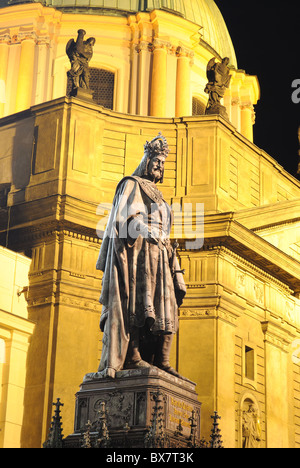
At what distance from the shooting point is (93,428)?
9984 millimetres

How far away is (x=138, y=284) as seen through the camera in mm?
10578

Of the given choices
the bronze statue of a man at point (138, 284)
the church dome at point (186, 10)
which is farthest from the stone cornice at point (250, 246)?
the bronze statue of a man at point (138, 284)

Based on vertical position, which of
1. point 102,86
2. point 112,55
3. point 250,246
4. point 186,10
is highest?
point 186,10

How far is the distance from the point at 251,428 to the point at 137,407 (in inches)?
642

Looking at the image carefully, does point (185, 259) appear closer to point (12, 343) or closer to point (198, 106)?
point (12, 343)

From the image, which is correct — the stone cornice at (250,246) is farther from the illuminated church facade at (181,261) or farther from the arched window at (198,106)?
the arched window at (198,106)

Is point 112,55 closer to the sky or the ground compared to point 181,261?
closer to the sky

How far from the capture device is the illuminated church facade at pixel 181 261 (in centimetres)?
2405

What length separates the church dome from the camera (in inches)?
1395

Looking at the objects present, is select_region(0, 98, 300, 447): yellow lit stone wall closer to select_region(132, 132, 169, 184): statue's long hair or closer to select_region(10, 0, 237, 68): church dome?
select_region(10, 0, 237, 68): church dome

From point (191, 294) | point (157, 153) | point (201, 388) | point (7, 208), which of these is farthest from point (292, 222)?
point (157, 153)

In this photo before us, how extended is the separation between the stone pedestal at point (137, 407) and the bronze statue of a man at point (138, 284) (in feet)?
0.62

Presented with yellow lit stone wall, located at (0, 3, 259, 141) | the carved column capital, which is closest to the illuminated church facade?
yellow lit stone wall, located at (0, 3, 259, 141)

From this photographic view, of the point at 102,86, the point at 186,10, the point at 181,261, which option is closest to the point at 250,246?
the point at 181,261
